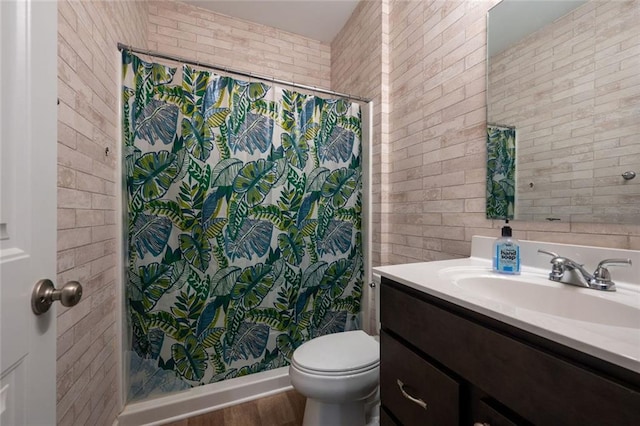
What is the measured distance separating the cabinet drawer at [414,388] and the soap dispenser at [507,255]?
0.47 metres

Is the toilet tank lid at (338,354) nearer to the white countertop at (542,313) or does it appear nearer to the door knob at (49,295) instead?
the white countertop at (542,313)

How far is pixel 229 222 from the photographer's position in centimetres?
142

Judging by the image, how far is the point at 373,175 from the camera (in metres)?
1.73

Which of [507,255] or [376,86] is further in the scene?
[376,86]

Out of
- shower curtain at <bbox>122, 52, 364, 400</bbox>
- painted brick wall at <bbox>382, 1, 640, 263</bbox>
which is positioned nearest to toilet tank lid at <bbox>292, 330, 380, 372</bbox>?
shower curtain at <bbox>122, 52, 364, 400</bbox>

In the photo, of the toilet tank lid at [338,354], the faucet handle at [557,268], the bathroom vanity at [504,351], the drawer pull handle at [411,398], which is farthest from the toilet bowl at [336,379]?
the faucet handle at [557,268]

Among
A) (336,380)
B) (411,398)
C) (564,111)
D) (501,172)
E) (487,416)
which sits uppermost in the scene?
(564,111)

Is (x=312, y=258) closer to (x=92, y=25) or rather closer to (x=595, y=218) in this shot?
(x=595, y=218)

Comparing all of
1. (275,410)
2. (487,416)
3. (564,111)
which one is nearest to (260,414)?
(275,410)

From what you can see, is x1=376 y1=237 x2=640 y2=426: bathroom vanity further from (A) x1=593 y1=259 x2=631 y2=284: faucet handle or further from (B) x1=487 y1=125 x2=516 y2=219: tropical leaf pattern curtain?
(B) x1=487 y1=125 x2=516 y2=219: tropical leaf pattern curtain

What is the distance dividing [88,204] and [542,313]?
1.49 meters

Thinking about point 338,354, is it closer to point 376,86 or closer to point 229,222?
point 229,222

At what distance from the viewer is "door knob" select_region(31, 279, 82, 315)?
1.45 feet

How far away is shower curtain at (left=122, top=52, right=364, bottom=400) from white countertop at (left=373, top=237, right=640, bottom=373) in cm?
82
